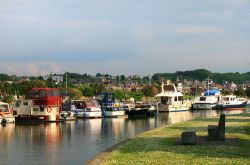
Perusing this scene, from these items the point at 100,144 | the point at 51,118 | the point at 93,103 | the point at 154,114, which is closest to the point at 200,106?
the point at 154,114

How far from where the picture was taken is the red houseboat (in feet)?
203

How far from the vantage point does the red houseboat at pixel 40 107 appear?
61.8 metres

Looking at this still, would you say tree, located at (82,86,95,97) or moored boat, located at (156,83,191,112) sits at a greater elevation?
tree, located at (82,86,95,97)

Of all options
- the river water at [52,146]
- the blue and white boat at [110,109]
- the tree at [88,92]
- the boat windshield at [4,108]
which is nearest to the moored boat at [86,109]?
the blue and white boat at [110,109]

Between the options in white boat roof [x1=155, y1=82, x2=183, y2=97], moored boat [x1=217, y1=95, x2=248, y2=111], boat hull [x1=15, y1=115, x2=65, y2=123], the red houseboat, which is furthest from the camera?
moored boat [x1=217, y1=95, x2=248, y2=111]

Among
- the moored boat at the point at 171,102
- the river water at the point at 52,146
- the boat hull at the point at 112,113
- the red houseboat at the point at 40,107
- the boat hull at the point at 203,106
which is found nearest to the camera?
the river water at the point at 52,146

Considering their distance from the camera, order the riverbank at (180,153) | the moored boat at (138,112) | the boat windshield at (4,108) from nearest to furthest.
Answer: the riverbank at (180,153) < the boat windshield at (4,108) < the moored boat at (138,112)

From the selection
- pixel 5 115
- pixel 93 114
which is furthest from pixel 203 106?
pixel 5 115

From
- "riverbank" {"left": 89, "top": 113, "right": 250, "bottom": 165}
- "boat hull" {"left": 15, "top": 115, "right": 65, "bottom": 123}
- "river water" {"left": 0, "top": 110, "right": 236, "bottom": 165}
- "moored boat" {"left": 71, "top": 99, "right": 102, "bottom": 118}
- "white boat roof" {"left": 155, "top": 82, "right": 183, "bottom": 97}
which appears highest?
"white boat roof" {"left": 155, "top": 82, "right": 183, "bottom": 97}

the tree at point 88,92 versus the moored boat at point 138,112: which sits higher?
the tree at point 88,92

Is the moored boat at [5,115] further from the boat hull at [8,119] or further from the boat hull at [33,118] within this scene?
the boat hull at [33,118]

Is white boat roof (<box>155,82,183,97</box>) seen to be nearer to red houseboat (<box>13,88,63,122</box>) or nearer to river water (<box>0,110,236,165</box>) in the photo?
red houseboat (<box>13,88,63,122</box>)

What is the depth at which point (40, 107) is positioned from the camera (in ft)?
204

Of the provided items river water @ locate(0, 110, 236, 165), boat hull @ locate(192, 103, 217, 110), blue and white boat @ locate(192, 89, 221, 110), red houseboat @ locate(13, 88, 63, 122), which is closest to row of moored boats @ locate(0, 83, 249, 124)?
red houseboat @ locate(13, 88, 63, 122)
